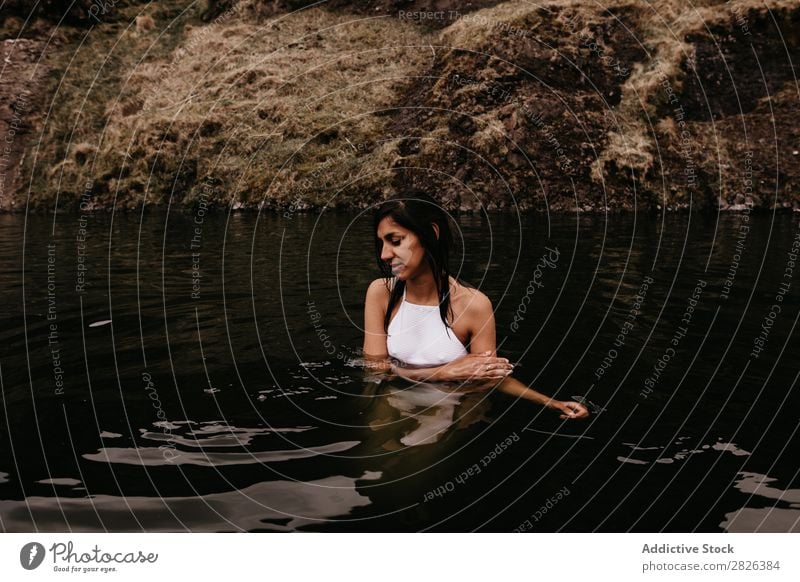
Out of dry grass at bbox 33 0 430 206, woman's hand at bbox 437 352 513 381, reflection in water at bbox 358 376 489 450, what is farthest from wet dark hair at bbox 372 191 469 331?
dry grass at bbox 33 0 430 206

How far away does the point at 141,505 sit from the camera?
3.42 metres

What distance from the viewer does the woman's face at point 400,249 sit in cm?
459

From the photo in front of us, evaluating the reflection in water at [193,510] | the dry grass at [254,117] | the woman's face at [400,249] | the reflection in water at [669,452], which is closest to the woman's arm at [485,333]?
the woman's face at [400,249]

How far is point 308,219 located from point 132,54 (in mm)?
25764

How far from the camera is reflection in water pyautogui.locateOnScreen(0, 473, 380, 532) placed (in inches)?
128

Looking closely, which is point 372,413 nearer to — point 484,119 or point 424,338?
point 424,338

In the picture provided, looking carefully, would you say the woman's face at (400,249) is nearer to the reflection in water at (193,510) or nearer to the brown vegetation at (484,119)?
the reflection in water at (193,510)

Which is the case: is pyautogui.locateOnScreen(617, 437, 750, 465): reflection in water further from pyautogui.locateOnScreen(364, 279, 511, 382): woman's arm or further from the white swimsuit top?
the white swimsuit top

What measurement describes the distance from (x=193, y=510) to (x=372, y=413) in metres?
1.59

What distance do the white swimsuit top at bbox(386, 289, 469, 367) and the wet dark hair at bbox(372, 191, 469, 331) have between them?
0.09 m

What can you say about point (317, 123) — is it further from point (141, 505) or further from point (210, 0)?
point (141, 505)

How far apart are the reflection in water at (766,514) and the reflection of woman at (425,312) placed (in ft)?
4.55

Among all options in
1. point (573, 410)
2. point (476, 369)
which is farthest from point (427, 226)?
point (573, 410)
